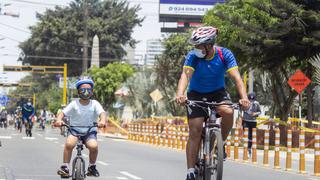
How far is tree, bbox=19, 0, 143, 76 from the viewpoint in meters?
88.4

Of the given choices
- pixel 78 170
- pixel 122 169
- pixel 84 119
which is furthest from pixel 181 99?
pixel 122 169

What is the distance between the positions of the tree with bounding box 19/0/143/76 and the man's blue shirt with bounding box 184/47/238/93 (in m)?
78.3

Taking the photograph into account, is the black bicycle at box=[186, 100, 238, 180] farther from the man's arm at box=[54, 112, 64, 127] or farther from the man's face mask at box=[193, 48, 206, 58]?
the man's arm at box=[54, 112, 64, 127]

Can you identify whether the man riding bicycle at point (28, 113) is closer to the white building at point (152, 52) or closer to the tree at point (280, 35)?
the tree at point (280, 35)

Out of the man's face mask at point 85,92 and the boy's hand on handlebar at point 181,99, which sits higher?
the man's face mask at point 85,92

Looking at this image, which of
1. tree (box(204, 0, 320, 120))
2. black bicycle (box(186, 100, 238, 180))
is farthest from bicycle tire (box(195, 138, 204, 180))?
tree (box(204, 0, 320, 120))

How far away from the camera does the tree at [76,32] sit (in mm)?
88375

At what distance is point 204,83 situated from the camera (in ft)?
32.4

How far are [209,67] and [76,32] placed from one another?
258 ft

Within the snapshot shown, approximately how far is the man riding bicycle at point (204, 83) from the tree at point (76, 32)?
7825 centimetres

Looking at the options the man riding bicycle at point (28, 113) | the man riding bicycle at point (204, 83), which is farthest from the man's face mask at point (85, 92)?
the man riding bicycle at point (28, 113)

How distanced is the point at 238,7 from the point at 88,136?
26.3 metres

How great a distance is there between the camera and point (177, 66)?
2282 inches

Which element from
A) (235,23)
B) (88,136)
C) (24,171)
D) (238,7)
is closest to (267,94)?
(238,7)
